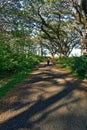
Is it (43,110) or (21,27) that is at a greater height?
(21,27)

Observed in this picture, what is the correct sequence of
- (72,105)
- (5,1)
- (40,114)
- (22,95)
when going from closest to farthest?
(40,114)
(72,105)
(22,95)
(5,1)

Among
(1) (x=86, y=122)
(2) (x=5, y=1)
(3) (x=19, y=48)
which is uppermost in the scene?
(2) (x=5, y=1)

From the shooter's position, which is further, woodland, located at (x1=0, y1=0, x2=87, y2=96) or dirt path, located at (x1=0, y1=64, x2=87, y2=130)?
woodland, located at (x1=0, y1=0, x2=87, y2=96)

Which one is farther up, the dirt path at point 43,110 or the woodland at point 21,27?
the woodland at point 21,27

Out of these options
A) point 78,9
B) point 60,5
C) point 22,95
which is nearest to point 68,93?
point 22,95

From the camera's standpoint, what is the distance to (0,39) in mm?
22641

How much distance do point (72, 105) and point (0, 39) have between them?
12497mm

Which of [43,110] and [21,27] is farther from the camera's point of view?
[21,27]

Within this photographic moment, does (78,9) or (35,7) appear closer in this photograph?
(78,9)

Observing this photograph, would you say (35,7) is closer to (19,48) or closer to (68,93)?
(19,48)

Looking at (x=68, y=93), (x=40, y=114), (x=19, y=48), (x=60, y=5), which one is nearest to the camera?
(x=40, y=114)

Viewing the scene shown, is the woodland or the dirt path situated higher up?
the woodland

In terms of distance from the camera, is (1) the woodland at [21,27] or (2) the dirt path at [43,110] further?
(1) the woodland at [21,27]

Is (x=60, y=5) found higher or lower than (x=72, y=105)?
higher
